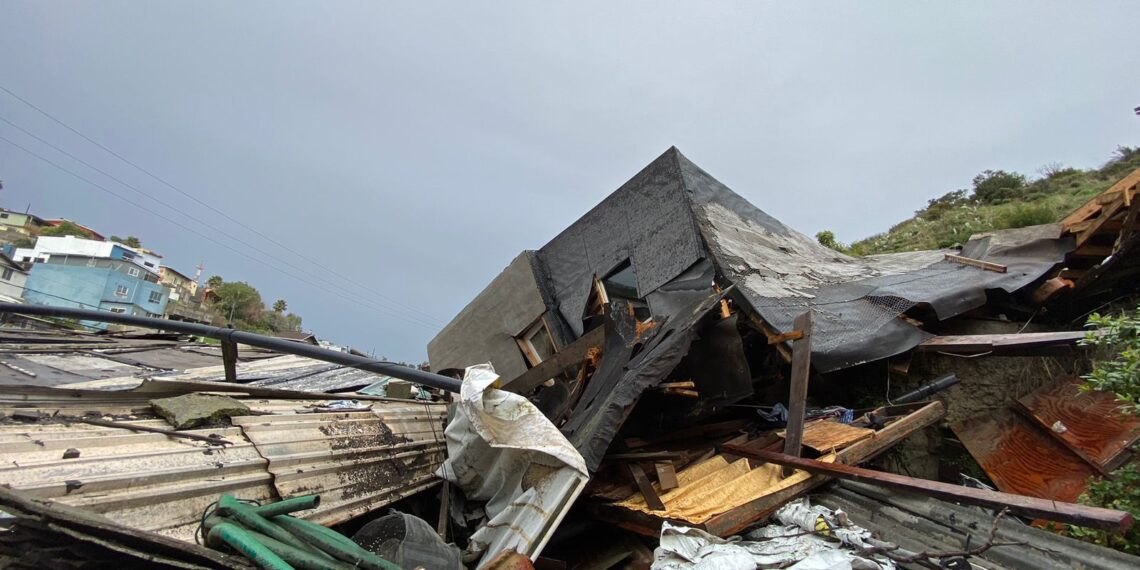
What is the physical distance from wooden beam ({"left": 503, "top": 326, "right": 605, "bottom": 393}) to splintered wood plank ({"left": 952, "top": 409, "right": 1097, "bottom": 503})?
3620 millimetres

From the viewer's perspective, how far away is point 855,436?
13.2ft

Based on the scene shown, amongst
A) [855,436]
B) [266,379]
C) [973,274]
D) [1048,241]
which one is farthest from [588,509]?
[1048,241]

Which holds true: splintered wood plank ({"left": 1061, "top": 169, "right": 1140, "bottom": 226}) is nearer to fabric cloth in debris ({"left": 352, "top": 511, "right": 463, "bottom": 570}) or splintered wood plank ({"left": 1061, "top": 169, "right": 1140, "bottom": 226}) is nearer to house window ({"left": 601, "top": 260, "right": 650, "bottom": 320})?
house window ({"left": 601, "top": 260, "right": 650, "bottom": 320})

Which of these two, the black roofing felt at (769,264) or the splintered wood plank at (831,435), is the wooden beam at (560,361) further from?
the splintered wood plank at (831,435)

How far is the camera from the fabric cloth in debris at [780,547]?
106 inches

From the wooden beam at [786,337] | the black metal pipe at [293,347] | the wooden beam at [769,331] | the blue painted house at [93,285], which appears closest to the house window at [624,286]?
the wooden beam at [769,331]

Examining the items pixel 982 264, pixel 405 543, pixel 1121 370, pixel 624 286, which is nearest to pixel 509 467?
pixel 405 543

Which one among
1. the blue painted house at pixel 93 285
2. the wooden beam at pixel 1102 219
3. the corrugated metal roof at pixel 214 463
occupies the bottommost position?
the blue painted house at pixel 93 285

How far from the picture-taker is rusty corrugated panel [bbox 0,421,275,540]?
2.16 m

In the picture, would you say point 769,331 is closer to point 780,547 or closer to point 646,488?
point 646,488

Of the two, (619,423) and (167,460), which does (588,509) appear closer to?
(619,423)

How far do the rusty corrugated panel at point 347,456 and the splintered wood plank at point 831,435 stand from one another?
323 cm

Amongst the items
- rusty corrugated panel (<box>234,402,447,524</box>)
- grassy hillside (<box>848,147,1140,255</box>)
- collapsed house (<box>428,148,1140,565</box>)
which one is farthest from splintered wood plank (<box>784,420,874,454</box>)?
grassy hillside (<box>848,147,1140,255</box>)

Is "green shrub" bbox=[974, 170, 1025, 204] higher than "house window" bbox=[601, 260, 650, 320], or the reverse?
"green shrub" bbox=[974, 170, 1025, 204]
